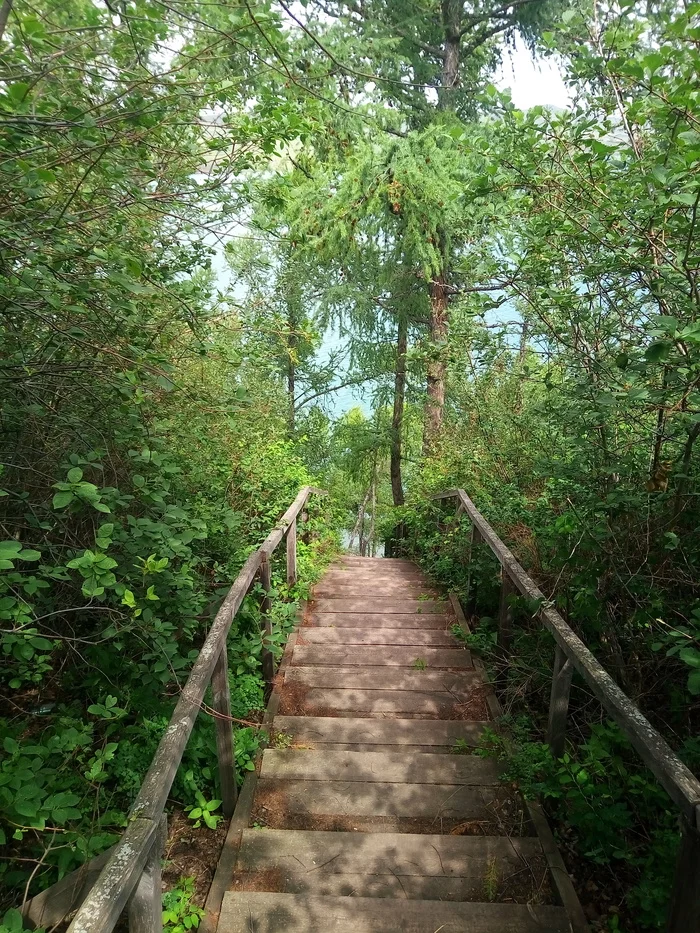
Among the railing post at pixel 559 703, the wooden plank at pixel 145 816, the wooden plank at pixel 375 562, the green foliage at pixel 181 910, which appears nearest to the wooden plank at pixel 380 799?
the railing post at pixel 559 703

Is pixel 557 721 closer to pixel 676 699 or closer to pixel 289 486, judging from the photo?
pixel 676 699

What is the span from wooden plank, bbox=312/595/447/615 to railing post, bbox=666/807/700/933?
145 inches

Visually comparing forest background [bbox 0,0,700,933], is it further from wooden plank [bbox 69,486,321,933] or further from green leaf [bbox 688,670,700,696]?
wooden plank [bbox 69,486,321,933]

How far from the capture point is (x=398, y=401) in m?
12.3

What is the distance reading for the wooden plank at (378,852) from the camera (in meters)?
2.54

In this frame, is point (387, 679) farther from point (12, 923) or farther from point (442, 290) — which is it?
point (442, 290)

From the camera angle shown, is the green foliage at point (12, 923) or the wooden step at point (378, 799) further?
the wooden step at point (378, 799)

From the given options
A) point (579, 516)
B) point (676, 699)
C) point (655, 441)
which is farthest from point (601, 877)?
point (655, 441)

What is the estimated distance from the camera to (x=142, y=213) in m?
3.10

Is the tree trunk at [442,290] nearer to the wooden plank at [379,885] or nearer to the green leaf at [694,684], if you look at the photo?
the green leaf at [694,684]

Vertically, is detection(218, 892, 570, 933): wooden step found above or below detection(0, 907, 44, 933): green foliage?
below

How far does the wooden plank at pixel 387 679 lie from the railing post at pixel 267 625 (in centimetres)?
18

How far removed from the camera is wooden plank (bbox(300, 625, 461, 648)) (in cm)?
468

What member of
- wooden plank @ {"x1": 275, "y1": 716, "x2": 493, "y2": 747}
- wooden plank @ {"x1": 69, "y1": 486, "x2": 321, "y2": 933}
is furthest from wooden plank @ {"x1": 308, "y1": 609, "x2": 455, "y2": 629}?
wooden plank @ {"x1": 69, "y1": 486, "x2": 321, "y2": 933}
